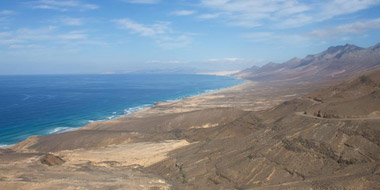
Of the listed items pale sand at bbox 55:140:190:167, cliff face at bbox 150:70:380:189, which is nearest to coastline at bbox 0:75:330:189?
pale sand at bbox 55:140:190:167

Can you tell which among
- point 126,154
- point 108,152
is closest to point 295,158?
point 126,154

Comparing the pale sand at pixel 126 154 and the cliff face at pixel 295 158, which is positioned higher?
the cliff face at pixel 295 158

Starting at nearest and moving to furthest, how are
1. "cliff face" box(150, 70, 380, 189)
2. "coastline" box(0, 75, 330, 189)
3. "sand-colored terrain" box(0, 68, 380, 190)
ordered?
1. "cliff face" box(150, 70, 380, 189)
2. "sand-colored terrain" box(0, 68, 380, 190)
3. "coastline" box(0, 75, 330, 189)

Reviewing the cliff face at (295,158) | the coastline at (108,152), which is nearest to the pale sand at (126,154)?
the coastline at (108,152)

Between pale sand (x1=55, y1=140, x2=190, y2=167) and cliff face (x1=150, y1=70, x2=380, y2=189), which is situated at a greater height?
cliff face (x1=150, y1=70, x2=380, y2=189)

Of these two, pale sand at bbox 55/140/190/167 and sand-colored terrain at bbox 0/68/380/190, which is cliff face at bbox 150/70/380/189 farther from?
pale sand at bbox 55/140/190/167

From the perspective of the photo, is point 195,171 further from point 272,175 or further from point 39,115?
point 39,115

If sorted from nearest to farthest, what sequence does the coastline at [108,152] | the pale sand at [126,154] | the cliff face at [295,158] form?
the cliff face at [295,158] < the coastline at [108,152] < the pale sand at [126,154]

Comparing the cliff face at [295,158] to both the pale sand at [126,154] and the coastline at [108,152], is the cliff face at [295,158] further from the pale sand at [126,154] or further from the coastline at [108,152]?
the pale sand at [126,154]

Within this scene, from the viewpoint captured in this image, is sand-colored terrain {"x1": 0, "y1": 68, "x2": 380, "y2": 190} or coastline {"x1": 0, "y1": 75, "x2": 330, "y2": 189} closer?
sand-colored terrain {"x1": 0, "y1": 68, "x2": 380, "y2": 190}

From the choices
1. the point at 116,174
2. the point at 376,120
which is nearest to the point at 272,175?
the point at 376,120

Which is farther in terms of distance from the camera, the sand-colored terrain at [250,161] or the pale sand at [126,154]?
the pale sand at [126,154]
